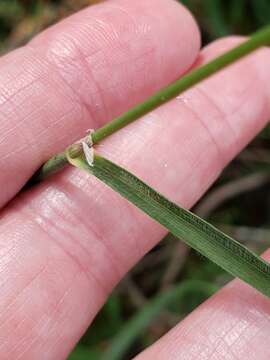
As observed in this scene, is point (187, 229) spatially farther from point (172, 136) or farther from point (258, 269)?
point (172, 136)

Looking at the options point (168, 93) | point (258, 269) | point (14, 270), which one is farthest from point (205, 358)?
point (168, 93)

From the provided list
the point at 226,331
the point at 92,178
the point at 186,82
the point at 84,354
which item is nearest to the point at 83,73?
the point at 92,178

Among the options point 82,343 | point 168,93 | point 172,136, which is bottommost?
point 82,343

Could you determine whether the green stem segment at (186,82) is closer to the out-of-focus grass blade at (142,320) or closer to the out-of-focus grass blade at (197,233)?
the out-of-focus grass blade at (197,233)

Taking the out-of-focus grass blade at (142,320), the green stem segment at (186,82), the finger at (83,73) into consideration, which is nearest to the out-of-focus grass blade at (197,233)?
the green stem segment at (186,82)

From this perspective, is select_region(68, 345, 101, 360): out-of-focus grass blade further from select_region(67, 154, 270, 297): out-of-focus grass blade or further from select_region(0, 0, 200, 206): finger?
select_region(67, 154, 270, 297): out-of-focus grass blade

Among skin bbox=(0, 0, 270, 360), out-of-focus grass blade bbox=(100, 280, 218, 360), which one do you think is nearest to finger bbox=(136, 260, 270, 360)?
skin bbox=(0, 0, 270, 360)
